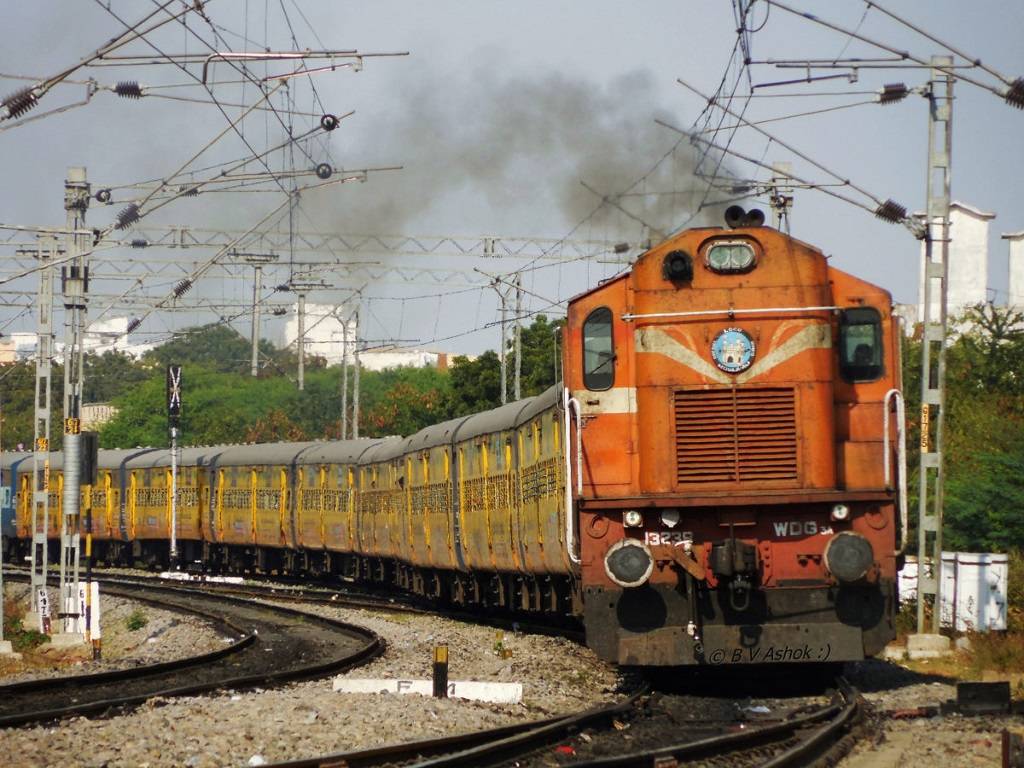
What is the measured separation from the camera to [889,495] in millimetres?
13719

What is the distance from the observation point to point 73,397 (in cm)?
2636

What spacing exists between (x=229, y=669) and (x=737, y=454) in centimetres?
734

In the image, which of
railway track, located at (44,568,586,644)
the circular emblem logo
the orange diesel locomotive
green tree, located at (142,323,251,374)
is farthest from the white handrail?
green tree, located at (142,323,251,374)

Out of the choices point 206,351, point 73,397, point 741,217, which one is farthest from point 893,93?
Result: point 206,351

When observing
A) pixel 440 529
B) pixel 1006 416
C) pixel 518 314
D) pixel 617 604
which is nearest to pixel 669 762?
pixel 617 604

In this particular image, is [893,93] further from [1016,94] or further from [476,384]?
[476,384]

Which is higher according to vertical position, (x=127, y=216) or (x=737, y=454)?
(x=127, y=216)

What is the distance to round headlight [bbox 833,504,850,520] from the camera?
1370cm

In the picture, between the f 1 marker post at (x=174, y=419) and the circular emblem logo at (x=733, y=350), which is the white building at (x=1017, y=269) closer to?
the f 1 marker post at (x=174, y=419)

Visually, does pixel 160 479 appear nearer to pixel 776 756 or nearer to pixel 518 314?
pixel 518 314

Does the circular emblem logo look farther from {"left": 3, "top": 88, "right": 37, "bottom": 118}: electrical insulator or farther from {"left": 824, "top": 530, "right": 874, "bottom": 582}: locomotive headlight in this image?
{"left": 3, "top": 88, "right": 37, "bottom": 118}: electrical insulator

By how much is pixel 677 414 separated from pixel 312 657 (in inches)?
303

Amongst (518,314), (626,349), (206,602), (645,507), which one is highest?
(518,314)

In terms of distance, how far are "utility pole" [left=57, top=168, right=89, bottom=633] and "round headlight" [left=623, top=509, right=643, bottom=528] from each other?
1291 centimetres
